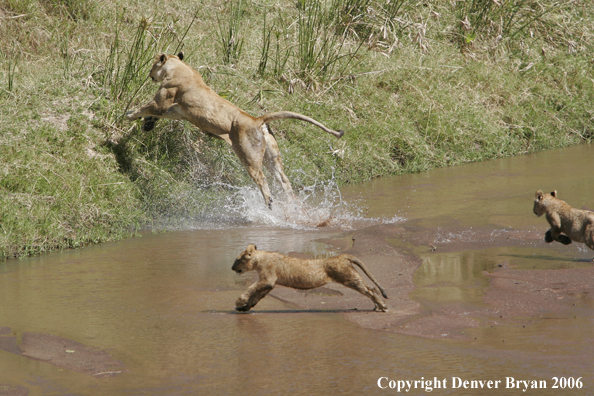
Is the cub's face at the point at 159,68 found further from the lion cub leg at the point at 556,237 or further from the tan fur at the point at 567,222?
the lion cub leg at the point at 556,237

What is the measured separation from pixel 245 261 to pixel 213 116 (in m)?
3.64

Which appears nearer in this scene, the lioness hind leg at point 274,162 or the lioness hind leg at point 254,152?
the lioness hind leg at point 254,152

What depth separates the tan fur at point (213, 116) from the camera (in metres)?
7.66

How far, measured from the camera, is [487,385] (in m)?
3.37

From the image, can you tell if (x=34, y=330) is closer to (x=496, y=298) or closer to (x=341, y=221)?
(x=496, y=298)

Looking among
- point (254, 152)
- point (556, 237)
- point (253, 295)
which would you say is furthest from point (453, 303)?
point (254, 152)

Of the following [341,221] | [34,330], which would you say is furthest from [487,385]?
[341,221]

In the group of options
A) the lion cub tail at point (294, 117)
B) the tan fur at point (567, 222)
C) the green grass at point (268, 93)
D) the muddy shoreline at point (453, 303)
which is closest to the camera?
the muddy shoreline at point (453, 303)

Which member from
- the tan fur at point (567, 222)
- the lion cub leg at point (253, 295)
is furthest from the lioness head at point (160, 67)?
Answer: the tan fur at point (567, 222)

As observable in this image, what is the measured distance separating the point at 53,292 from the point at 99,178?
8.89ft

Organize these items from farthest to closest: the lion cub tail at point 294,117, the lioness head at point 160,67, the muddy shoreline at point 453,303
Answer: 1. the lioness head at point 160,67
2. the lion cub tail at point 294,117
3. the muddy shoreline at point 453,303

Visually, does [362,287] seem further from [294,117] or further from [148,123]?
[148,123]

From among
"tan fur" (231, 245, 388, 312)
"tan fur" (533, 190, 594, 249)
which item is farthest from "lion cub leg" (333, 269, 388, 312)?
"tan fur" (533, 190, 594, 249)

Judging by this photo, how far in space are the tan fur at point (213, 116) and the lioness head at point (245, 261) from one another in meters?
3.19
